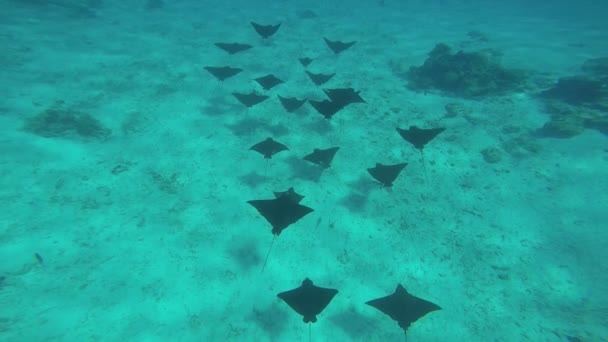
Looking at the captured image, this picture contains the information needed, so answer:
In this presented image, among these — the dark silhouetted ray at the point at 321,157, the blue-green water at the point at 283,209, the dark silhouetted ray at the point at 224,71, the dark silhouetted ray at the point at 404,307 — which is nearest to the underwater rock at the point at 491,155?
the blue-green water at the point at 283,209

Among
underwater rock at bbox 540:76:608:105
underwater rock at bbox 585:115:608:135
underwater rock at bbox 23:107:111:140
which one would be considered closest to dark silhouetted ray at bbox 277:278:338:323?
underwater rock at bbox 23:107:111:140

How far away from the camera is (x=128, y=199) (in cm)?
714

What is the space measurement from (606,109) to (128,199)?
1528cm

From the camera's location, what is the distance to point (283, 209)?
19.8 ft

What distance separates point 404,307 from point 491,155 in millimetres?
6038

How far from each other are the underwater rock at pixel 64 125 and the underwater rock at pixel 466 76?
37.7 feet

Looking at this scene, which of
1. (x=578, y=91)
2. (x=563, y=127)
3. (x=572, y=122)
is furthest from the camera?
(x=578, y=91)

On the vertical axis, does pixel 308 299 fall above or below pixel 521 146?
below

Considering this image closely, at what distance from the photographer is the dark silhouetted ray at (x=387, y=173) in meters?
7.19

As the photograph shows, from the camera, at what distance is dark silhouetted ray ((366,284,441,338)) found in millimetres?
4914

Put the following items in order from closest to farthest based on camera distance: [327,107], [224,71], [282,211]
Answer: [282,211] < [327,107] < [224,71]

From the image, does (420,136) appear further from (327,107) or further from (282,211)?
(282,211)

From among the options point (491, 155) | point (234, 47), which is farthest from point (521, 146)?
point (234, 47)

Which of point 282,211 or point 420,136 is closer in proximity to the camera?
point 282,211
